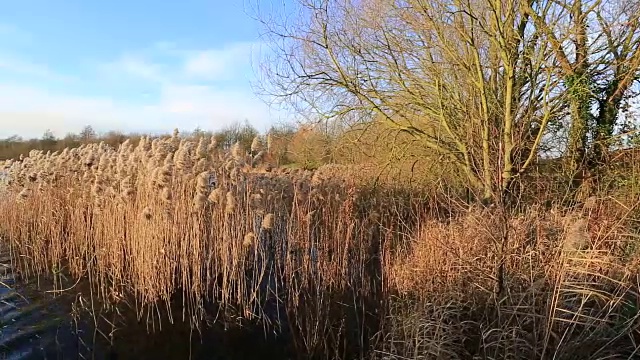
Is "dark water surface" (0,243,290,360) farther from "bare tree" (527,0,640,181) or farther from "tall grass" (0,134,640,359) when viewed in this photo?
"bare tree" (527,0,640,181)

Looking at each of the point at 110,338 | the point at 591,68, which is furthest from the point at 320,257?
the point at 591,68

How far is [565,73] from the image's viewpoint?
768 centimetres

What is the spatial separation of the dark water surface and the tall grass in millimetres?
249

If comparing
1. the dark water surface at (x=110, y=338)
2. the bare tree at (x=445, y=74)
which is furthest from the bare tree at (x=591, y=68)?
the dark water surface at (x=110, y=338)

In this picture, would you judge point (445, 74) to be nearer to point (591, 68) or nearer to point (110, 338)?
point (591, 68)

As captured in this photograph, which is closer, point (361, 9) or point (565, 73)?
point (565, 73)

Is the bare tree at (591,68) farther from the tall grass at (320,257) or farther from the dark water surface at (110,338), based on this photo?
the dark water surface at (110,338)

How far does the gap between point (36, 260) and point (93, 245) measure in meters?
0.89

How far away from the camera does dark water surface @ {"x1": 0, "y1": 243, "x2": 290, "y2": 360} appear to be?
4.61 metres

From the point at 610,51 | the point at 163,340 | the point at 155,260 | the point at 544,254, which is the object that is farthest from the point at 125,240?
the point at 610,51

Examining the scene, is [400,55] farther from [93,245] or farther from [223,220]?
[93,245]

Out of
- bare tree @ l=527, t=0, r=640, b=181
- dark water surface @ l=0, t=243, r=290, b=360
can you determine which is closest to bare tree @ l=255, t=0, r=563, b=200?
bare tree @ l=527, t=0, r=640, b=181

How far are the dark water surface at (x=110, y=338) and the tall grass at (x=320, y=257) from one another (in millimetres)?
249

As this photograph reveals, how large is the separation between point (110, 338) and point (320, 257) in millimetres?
2428
